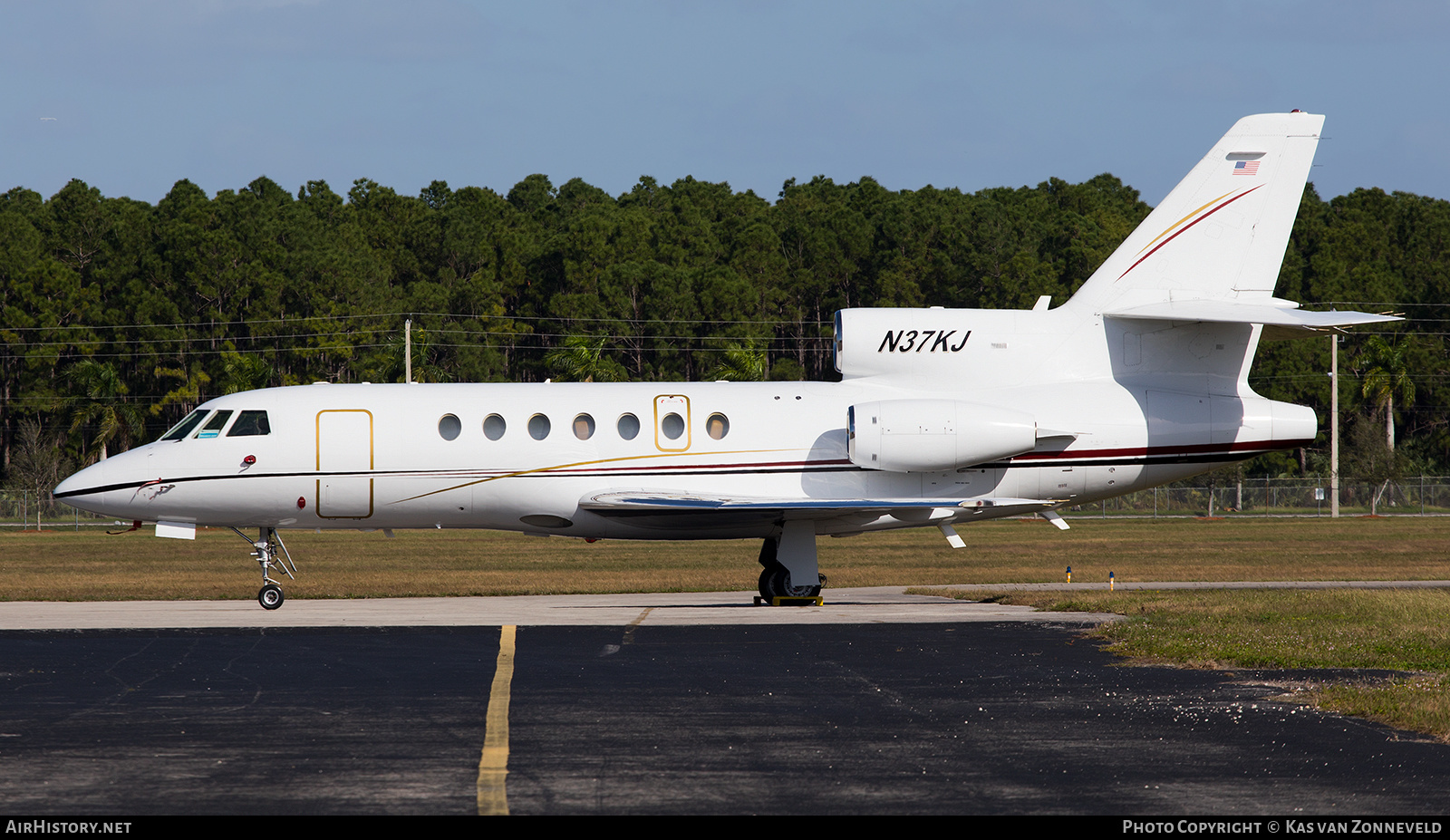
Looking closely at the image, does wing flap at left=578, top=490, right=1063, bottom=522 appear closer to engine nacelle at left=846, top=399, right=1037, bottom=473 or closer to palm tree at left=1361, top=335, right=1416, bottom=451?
engine nacelle at left=846, top=399, right=1037, bottom=473

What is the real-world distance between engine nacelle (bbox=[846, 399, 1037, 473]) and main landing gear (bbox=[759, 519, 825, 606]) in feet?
5.09

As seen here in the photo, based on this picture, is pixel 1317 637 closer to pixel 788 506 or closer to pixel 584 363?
pixel 788 506

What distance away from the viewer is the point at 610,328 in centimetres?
8788

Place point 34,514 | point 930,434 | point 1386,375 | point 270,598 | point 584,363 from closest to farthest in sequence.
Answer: point 930,434, point 270,598, point 584,363, point 34,514, point 1386,375

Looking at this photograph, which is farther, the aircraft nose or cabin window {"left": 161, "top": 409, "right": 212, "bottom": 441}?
cabin window {"left": 161, "top": 409, "right": 212, "bottom": 441}

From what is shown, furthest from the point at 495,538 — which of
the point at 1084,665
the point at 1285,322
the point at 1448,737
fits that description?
the point at 1448,737

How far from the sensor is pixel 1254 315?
21.3 m

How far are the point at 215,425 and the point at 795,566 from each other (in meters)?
9.29

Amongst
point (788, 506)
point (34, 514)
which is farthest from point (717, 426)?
point (34, 514)

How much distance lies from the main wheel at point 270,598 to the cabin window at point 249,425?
7.82ft

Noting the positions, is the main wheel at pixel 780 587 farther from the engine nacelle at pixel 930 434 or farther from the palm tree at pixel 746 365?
the palm tree at pixel 746 365

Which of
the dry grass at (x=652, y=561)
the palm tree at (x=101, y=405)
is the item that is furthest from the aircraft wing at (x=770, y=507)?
the palm tree at (x=101, y=405)

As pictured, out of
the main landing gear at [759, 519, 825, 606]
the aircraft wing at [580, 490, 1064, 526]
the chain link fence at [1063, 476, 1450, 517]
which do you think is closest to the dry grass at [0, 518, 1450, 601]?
the main landing gear at [759, 519, 825, 606]

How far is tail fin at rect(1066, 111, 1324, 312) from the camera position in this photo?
22.6m
